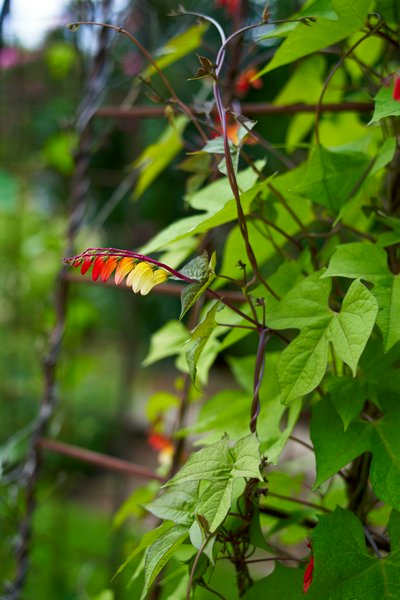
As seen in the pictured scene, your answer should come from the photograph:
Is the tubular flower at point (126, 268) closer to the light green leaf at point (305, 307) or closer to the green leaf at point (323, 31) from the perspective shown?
the light green leaf at point (305, 307)

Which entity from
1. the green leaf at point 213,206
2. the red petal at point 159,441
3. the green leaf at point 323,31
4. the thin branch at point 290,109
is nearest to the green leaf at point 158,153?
the thin branch at point 290,109

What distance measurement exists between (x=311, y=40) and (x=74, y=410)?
12.3ft

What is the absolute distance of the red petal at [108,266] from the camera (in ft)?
1.77

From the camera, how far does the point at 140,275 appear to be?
1.78ft

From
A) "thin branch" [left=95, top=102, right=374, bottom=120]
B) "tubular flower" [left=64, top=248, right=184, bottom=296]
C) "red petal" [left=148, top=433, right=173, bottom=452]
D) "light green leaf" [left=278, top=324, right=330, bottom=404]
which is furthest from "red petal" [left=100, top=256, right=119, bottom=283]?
Result: "red petal" [left=148, top=433, right=173, bottom=452]

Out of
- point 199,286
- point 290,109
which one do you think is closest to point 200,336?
point 199,286

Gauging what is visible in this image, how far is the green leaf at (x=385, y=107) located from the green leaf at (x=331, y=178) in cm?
10

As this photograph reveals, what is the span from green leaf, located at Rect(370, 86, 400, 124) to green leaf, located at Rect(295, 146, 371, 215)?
0.32ft

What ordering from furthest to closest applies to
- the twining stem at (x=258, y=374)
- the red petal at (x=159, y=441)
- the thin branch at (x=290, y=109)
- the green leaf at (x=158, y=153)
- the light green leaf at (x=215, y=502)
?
the red petal at (x=159, y=441) < the green leaf at (x=158, y=153) < the thin branch at (x=290, y=109) < the twining stem at (x=258, y=374) < the light green leaf at (x=215, y=502)

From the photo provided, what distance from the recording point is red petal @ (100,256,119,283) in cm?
54

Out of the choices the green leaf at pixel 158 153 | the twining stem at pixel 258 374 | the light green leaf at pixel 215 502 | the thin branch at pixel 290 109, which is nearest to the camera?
the light green leaf at pixel 215 502

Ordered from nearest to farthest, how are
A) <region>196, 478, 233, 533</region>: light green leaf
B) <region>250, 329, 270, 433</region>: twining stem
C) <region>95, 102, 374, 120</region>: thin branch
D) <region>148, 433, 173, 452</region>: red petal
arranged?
<region>196, 478, 233, 533</region>: light green leaf < <region>250, 329, 270, 433</region>: twining stem < <region>95, 102, 374, 120</region>: thin branch < <region>148, 433, 173, 452</region>: red petal

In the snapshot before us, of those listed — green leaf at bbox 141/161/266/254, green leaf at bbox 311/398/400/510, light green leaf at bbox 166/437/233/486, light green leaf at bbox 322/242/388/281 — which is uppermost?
green leaf at bbox 141/161/266/254

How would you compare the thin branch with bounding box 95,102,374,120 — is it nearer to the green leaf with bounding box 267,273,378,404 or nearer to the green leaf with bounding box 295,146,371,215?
the green leaf with bounding box 295,146,371,215
